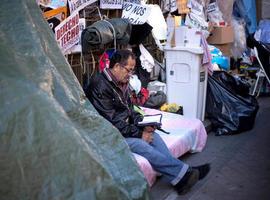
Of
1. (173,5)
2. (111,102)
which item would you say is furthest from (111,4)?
(111,102)

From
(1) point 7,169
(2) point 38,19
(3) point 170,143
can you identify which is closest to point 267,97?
(3) point 170,143

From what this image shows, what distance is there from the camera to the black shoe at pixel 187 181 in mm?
3866

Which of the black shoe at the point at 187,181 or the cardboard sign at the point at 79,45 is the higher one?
the cardboard sign at the point at 79,45

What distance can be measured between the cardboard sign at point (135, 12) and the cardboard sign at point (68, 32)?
112 centimetres


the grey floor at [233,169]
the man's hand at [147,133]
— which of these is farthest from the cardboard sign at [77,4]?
the grey floor at [233,169]

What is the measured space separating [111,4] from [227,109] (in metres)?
2.35

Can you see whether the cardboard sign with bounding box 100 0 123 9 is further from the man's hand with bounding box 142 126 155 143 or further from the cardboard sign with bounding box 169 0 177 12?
the man's hand with bounding box 142 126 155 143

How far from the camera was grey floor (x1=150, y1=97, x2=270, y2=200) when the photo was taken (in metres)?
3.97

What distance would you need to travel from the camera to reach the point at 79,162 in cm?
177

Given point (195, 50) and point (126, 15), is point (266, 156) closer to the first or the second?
point (195, 50)

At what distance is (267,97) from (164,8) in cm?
308

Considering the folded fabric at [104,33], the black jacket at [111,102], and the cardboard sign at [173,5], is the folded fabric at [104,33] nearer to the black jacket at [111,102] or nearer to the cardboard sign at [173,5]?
the black jacket at [111,102]

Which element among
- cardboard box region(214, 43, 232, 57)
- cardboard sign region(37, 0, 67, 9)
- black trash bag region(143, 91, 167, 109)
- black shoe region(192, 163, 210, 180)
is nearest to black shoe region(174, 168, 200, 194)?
black shoe region(192, 163, 210, 180)

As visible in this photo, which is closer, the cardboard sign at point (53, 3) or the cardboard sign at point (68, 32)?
the cardboard sign at point (53, 3)
